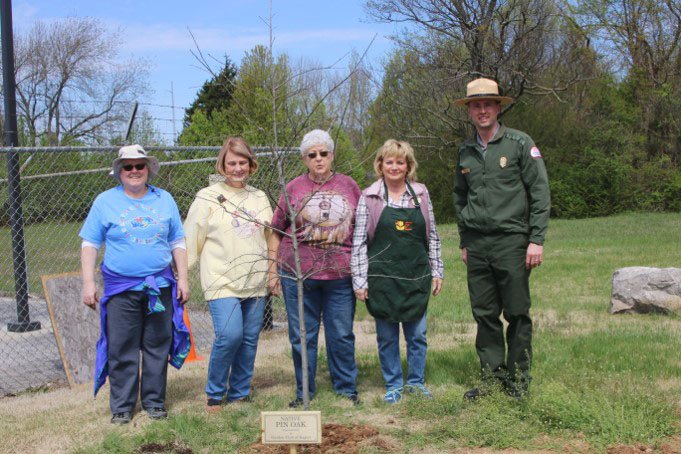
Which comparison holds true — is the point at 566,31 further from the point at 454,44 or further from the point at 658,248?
the point at 658,248

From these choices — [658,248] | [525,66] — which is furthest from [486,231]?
[525,66]

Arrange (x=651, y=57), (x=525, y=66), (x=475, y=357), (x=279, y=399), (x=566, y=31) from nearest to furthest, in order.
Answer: (x=279, y=399), (x=475, y=357), (x=525, y=66), (x=566, y=31), (x=651, y=57)

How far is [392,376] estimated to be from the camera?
4.95 metres

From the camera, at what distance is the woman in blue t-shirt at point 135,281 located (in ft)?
15.3

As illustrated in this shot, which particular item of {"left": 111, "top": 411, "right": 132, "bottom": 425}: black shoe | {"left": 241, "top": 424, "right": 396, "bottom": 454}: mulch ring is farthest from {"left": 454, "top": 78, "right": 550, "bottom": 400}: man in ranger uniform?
{"left": 111, "top": 411, "right": 132, "bottom": 425}: black shoe

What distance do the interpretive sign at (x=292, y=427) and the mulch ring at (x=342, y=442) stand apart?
407 millimetres

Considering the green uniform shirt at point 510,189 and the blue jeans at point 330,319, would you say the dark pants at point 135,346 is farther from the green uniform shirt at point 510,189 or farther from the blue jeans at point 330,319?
the green uniform shirt at point 510,189

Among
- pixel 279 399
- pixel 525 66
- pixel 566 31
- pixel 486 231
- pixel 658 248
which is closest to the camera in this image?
pixel 486 231

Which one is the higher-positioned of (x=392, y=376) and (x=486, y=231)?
(x=486, y=231)

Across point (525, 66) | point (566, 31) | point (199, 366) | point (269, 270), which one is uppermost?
point (566, 31)

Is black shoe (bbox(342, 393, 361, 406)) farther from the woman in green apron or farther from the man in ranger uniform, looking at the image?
the man in ranger uniform

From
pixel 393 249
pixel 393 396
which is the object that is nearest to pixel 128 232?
pixel 393 249

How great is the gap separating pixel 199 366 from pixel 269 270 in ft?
6.54

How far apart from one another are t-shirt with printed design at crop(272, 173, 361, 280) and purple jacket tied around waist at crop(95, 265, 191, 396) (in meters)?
0.79
